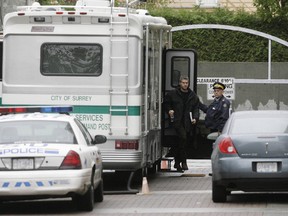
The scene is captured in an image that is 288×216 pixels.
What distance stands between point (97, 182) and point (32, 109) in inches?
59.9

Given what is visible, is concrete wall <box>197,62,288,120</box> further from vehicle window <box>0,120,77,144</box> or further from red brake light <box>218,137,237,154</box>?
vehicle window <box>0,120,77,144</box>

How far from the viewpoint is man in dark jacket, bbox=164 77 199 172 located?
2211 centimetres

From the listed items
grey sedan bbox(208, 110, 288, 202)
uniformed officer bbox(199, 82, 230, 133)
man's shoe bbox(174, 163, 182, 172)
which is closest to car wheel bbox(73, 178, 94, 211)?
grey sedan bbox(208, 110, 288, 202)

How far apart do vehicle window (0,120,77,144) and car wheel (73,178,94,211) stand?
736mm

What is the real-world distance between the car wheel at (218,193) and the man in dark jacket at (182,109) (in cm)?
490

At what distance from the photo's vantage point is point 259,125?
17.2m

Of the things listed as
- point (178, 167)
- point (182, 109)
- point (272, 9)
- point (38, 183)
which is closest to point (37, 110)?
point (38, 183)

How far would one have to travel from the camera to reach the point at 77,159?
15.4 meters

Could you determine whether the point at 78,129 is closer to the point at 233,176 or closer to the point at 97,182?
the point at 97,182

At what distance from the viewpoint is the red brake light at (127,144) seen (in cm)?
1911

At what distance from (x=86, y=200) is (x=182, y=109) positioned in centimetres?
650

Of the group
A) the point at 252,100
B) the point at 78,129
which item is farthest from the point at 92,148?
the point at 252,100

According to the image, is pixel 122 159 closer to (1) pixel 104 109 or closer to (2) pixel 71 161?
(1) pixel 104 109

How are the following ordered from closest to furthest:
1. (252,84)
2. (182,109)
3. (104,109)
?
1. (104,109)
2. (182,109)
3. (252,84)
